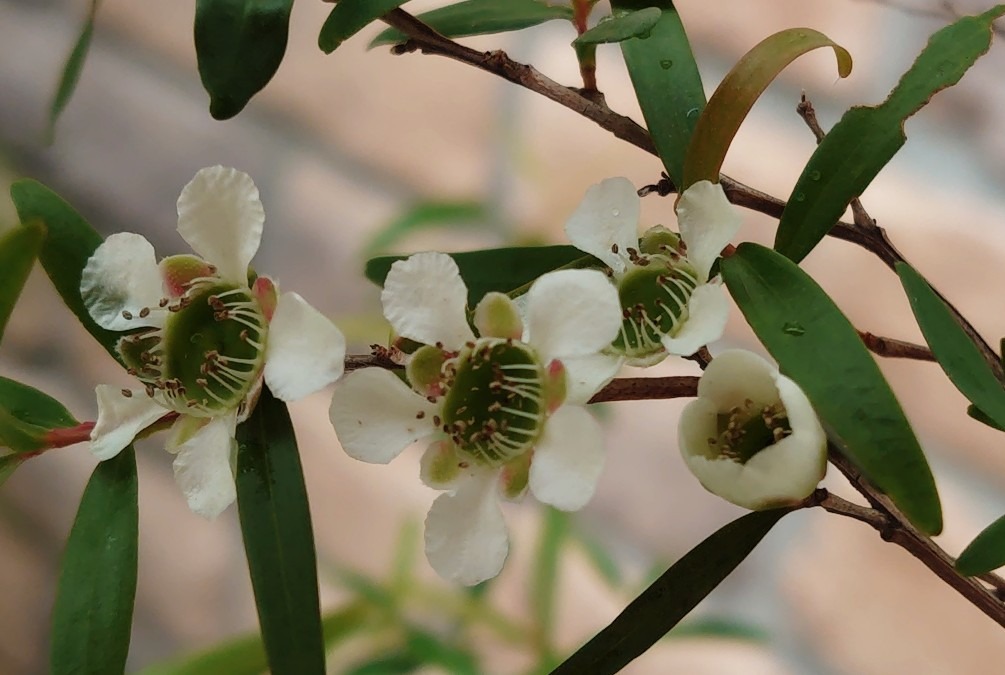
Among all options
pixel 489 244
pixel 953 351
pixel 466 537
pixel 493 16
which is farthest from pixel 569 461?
pixel 489 244

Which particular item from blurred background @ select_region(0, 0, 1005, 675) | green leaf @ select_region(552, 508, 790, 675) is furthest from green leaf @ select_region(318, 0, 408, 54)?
blurred background @ select_region(0, 0, 1005, 675)

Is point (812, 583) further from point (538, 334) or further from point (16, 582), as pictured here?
point (16, 582)

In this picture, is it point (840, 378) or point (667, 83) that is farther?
point (667, 83)

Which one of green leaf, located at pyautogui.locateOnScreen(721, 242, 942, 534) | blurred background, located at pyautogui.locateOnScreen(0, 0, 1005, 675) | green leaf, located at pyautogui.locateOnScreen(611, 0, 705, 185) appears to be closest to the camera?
green leaf, located at pyautogui.locateOnScreen(721, 242, 942, 534)

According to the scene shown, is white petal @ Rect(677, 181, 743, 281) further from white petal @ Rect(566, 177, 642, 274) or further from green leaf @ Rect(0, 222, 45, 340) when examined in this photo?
green leaf @ Rect(0, 222, 45, 340)

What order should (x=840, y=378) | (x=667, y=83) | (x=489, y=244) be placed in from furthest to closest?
(x=489, y=244), (x=667, y=83), (x=840, y=378)

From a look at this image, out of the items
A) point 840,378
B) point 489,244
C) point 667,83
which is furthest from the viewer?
point 489,244

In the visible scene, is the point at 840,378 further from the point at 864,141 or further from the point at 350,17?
the point at 350,17
